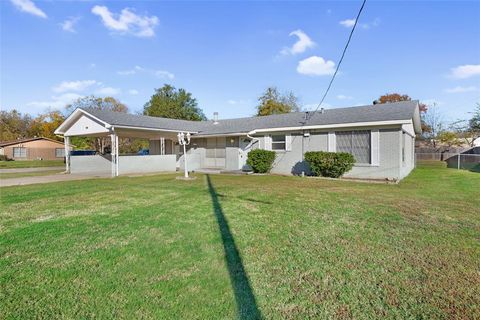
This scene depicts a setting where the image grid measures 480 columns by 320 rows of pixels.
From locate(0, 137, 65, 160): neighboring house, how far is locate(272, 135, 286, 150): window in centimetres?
3767

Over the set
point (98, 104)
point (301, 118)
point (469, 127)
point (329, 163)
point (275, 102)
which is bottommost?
point (329, 163)

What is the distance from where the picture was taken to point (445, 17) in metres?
9.43

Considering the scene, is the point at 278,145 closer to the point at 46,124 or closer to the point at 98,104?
the point at 98,104

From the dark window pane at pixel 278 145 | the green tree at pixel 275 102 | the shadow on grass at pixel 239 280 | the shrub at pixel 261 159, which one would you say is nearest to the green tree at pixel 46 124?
the green tree at pixel 275 102

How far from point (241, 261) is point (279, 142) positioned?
41.6 feet

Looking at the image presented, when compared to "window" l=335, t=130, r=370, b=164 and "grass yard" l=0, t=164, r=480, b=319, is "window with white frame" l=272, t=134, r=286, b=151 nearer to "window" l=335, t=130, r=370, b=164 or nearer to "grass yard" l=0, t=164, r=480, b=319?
"window" l=335, t=130, r=370, b=164

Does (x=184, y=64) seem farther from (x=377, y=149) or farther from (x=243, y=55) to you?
(x=377, y=149)

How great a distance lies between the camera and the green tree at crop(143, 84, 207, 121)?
41.7 metres

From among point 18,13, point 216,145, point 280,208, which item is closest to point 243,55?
point 216,145

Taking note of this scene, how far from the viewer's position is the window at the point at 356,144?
12.9m

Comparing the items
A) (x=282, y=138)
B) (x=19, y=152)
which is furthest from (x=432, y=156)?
(x=19, y=152)

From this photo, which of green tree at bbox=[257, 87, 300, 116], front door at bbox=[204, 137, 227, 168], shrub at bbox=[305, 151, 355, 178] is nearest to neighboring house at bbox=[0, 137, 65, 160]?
green tree at bbox=[257, 87, 300, 116]

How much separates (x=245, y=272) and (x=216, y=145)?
1518 centimetres

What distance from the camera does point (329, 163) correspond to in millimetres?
12875
